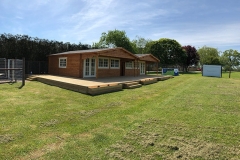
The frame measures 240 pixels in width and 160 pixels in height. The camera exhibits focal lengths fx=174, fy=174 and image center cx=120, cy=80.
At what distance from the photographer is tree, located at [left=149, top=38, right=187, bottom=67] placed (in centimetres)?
3533

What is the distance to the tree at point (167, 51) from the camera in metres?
35.3

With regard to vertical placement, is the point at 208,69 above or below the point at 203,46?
below

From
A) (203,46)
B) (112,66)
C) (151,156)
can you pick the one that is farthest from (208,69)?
(203,46)

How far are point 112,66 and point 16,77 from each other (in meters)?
8.34

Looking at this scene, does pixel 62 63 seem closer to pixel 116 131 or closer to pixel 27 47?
pixel 27 47

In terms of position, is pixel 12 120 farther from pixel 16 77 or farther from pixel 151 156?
pixel 16 77

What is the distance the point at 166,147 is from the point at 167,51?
112ft

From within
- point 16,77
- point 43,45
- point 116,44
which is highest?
point 116,44

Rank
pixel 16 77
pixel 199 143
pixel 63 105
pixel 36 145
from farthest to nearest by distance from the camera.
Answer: pixel 16 77, pixel 63 105, pixel 199 143, pixel 36 145

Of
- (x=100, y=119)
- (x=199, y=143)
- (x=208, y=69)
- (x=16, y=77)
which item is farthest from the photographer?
(x=208, y=69)

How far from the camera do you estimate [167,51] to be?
3547 cm

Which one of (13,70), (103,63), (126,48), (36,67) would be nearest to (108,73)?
(103,63)

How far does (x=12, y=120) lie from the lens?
4270mm

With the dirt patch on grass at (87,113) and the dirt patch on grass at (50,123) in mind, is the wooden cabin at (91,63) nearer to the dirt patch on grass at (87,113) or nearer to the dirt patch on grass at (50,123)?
the dirt patch on grass at (87,113)
